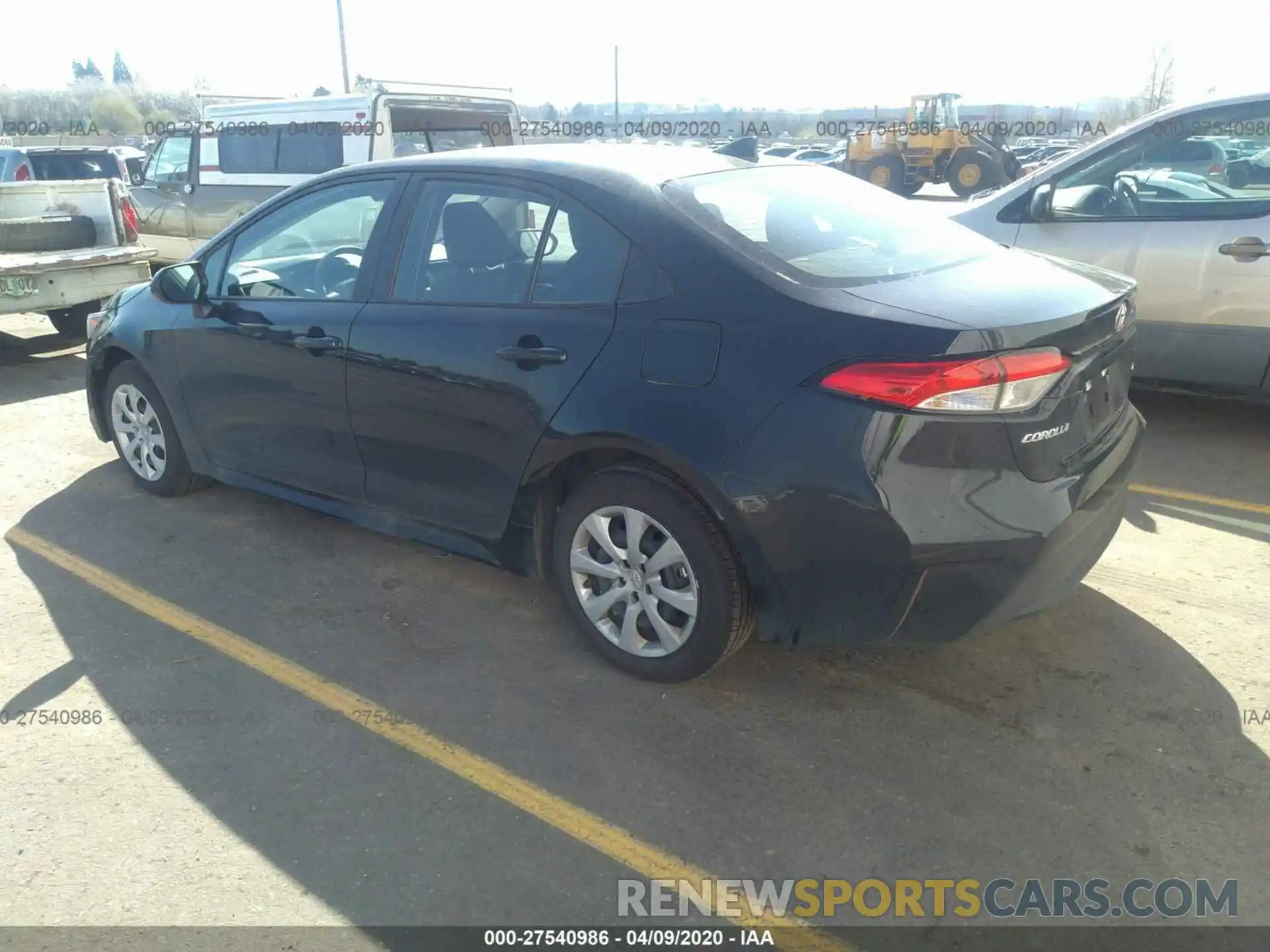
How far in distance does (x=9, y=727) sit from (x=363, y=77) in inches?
294

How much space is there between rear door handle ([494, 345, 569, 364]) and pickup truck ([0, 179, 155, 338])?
6.02 metres

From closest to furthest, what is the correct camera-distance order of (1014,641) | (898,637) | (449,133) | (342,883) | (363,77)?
1. (342,883)
2. (898,637)
3. (1014,641)
4. (363,77)
5. (449,133)

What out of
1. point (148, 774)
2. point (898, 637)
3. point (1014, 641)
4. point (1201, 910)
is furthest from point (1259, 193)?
point (148, 774)

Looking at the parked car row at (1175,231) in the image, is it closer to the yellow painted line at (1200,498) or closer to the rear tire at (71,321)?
the yellow painted line at (1200,498)

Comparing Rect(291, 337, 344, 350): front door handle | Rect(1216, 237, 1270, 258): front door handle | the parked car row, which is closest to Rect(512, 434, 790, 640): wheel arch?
Rect(291, 337, 344, 350): front door handle

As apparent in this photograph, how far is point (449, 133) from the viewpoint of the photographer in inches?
415

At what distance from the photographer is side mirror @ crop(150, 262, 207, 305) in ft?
15.1

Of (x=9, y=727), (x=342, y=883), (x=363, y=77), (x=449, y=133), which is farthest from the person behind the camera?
(x=449, y=133)

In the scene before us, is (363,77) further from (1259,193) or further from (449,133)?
(1259,193)

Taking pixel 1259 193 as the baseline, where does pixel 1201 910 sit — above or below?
below

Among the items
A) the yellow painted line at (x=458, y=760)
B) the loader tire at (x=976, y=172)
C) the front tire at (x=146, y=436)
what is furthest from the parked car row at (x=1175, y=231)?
the loader tire at (x=976, y=172)

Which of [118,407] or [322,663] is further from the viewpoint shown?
[118,407]

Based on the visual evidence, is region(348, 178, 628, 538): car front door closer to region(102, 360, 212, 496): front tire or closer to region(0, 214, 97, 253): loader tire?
region(102, 360, 212, 496): front tire

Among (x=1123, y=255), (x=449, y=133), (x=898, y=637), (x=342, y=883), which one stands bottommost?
(x=342, y=883)
